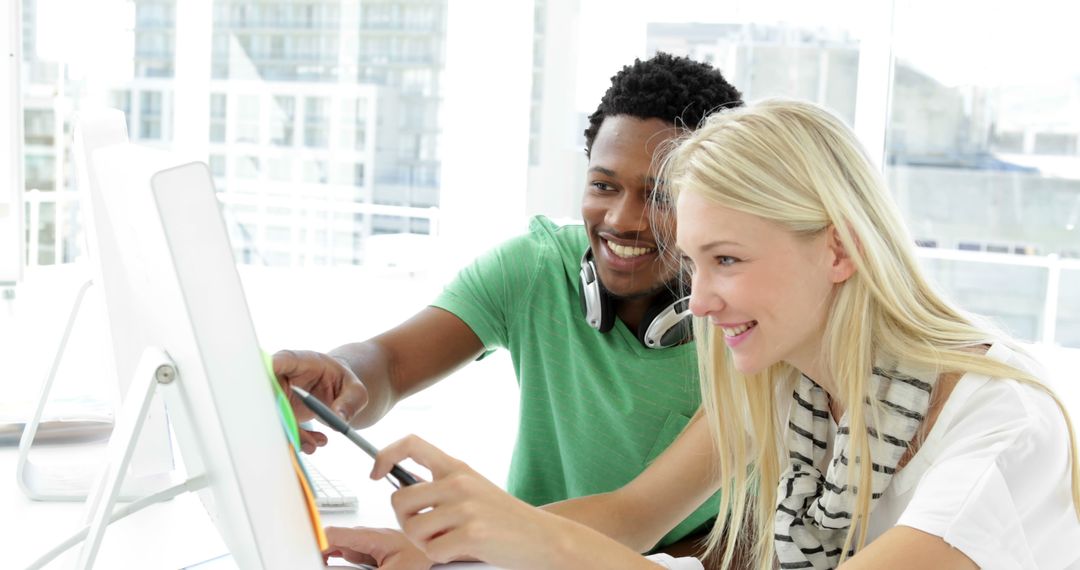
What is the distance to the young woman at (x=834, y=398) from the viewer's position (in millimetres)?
958

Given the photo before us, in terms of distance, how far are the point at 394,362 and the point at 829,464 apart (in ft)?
2.03

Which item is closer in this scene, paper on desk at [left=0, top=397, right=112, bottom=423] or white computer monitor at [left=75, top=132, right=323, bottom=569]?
Result: white computer monitor at [left=75, top=132, right=323, bottom=569]

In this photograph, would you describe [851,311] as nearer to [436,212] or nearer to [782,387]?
[782,387]

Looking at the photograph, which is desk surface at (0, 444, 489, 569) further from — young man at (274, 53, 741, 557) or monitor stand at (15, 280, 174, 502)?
young man at (274, 53, 741, 557)

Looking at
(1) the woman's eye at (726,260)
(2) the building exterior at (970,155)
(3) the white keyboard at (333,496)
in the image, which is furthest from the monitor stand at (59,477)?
(2) the building exterior at (970,155)

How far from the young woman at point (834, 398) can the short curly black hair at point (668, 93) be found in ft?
0.65

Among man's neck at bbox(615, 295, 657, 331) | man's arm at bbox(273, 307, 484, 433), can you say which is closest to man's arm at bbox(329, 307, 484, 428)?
man's arm at bbox(273, 307, 484, 433)

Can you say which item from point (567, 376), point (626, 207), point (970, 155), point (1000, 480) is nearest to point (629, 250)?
point (626, 207)

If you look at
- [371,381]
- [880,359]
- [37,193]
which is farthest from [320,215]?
[880,359]

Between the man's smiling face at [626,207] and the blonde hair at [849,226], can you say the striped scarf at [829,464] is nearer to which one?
the blonde hair at [849,226]

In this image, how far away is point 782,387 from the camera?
1.32m

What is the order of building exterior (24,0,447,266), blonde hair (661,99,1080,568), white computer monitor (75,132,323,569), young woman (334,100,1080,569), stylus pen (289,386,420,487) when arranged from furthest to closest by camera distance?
building exterior (24,0,447,266), blonde hair (661,99,1080,568), young woman (334,100,1080,569), stylus pen (289,386,420,487), white computer monitor (75,132,323,569)

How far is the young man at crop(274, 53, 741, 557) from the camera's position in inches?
57.6

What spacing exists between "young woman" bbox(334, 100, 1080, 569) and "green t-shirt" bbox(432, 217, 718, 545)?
0.61 ft
